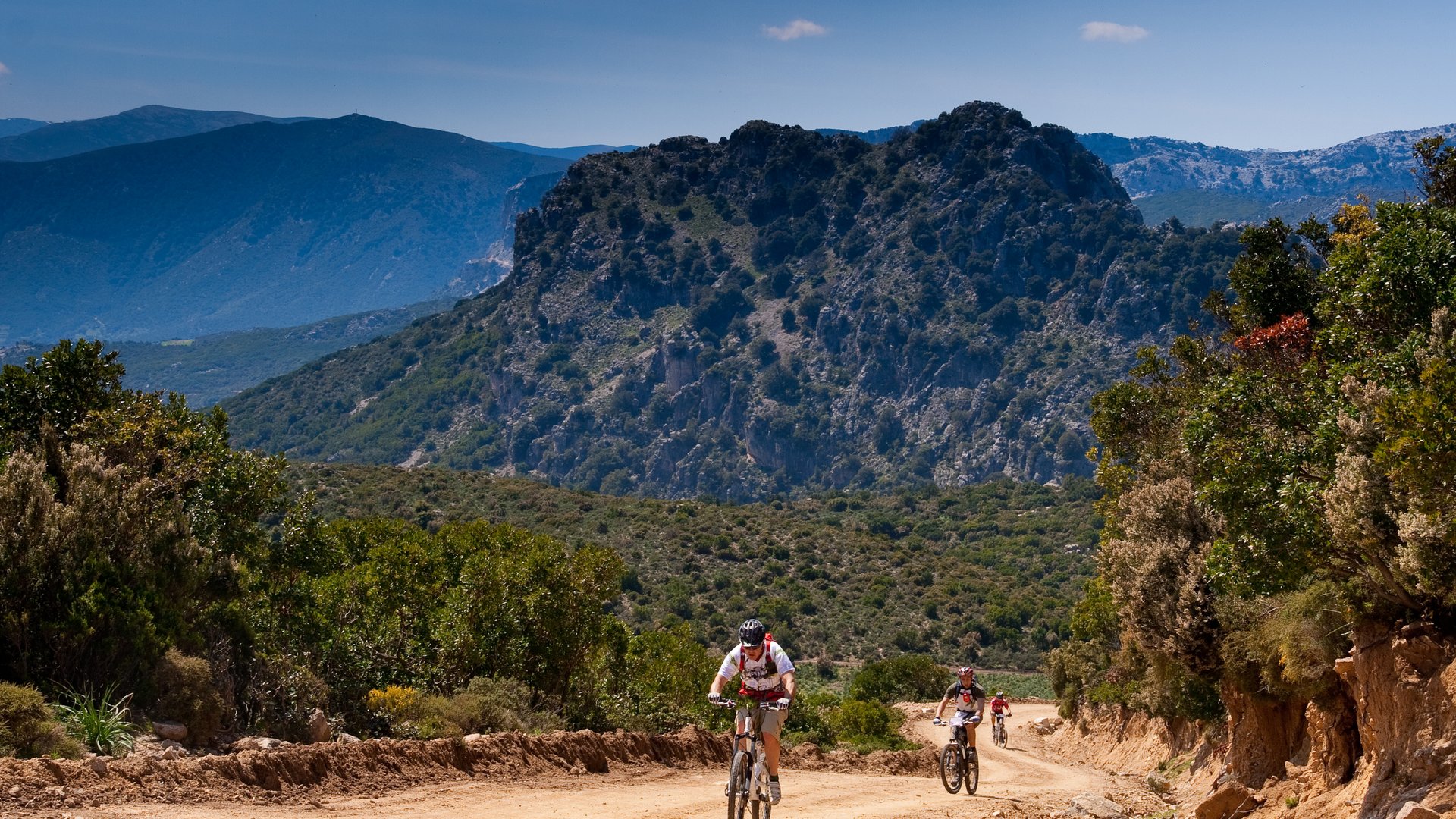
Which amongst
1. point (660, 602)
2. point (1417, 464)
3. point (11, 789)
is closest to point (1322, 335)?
point (1417, 464)

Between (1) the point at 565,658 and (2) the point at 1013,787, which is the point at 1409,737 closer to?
(2) the point at 1013,787

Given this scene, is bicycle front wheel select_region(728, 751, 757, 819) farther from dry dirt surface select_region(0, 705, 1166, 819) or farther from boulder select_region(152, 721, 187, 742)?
boulder select_region(152, 721, 187, 742)

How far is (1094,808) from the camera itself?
18391mm

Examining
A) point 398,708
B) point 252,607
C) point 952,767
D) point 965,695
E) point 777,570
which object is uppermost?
point 252,607

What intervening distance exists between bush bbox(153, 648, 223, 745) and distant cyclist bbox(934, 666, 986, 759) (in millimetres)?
11852

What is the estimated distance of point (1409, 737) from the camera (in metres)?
13.1

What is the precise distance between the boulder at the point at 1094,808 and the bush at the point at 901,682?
51.6 metres

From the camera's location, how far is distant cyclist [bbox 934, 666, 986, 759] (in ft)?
69.7

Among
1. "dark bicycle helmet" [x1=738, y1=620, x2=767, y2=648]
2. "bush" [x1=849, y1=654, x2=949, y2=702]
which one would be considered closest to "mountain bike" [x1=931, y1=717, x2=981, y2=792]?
"dark bicycle helmet" [x1=738, y1=620, x2=767, y2=648]

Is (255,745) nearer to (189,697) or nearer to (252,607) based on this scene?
(189,697)

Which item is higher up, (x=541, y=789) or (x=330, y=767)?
(x=330, y=767)

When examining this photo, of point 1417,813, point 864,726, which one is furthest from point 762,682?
point 864,726

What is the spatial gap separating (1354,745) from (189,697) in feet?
56.1

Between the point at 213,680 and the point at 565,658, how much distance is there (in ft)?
30.6
